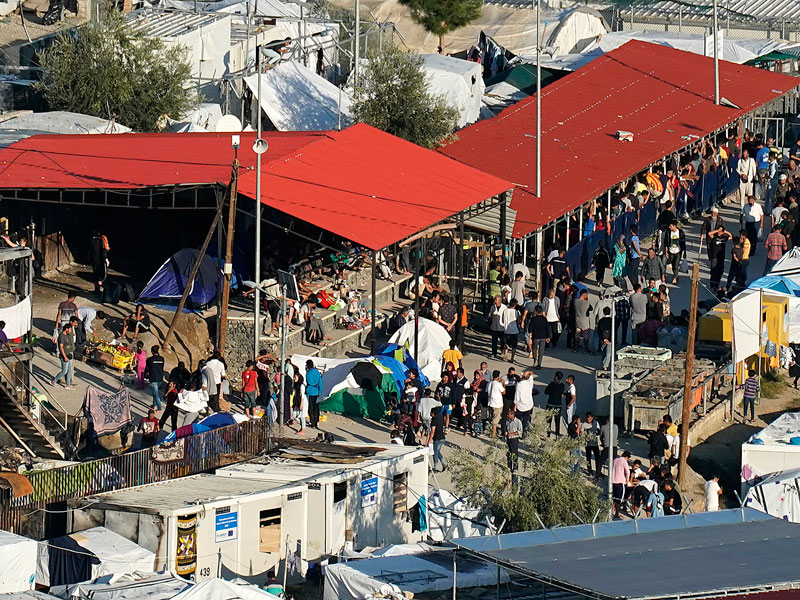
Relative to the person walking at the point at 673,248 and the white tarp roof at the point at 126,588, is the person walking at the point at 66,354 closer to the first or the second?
the white tarp roof at the point at 126,588

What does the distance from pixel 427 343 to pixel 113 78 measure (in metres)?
14.4

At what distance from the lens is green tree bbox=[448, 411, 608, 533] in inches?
1147

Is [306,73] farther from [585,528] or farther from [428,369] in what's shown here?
[585,528]

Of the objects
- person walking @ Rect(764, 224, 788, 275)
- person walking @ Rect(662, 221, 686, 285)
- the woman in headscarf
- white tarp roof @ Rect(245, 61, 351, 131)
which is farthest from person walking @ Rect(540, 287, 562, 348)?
white tarp roof @ Rect(245, 61, 351, 131)

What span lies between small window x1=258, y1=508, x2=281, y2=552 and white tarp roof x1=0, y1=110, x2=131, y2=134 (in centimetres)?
1907

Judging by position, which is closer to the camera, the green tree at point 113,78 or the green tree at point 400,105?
the green tree at point 113,78

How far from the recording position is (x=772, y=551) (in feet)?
81.7

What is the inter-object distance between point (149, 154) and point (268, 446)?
11.3 metres

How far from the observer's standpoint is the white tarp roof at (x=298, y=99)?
5228cm

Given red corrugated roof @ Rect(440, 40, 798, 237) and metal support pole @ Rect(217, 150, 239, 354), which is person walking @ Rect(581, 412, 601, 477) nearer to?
metal support pole @ Rect(217, 150, 239, 354)

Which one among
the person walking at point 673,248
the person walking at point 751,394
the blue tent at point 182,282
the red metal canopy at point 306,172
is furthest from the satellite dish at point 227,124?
the person walking at point 751,394

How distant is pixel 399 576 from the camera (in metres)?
26.0

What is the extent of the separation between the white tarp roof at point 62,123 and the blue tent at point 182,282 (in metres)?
7.67

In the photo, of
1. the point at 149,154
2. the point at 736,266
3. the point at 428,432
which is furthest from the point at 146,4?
the point at 428,432
